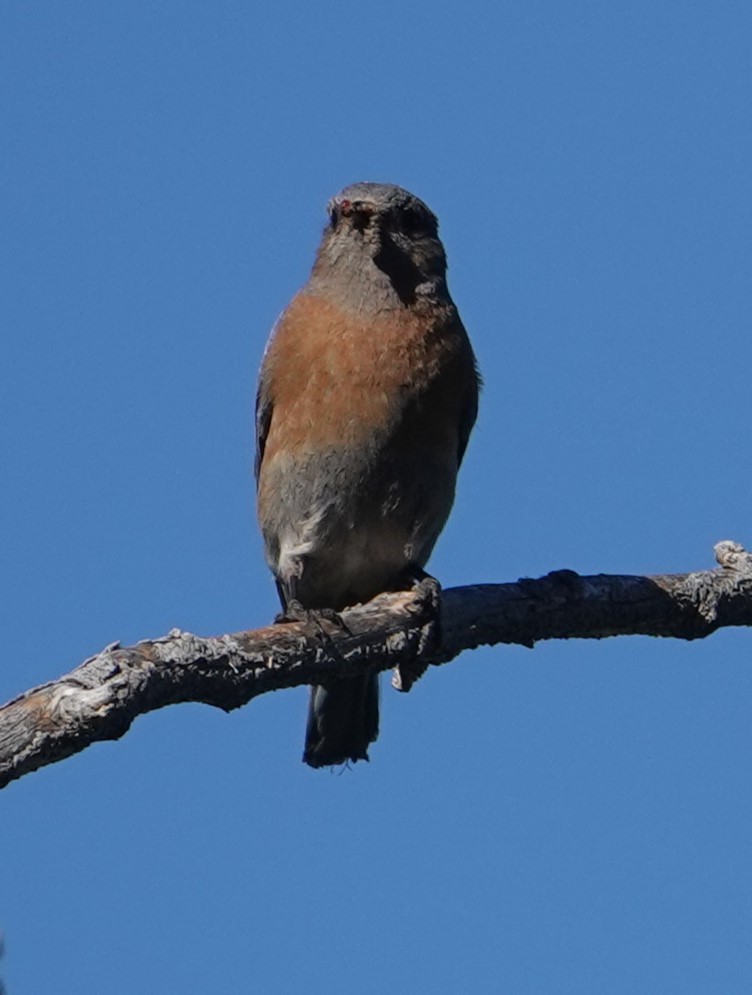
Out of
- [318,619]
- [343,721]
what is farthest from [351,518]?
[318,619]

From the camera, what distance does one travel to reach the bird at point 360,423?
24.3 feet

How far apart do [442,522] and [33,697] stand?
3444mm

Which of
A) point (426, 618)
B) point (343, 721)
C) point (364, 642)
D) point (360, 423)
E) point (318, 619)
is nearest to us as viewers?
point (318, 619)

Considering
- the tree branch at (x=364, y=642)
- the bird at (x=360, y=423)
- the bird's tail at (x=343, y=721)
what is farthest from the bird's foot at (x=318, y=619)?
the bird's tail at (x=343, y=721)

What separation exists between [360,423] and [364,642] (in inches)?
61.3

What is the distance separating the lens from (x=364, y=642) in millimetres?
6031

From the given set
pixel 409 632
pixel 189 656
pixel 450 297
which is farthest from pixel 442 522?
pixel 189 656

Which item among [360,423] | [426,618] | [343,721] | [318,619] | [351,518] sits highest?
[360,423]

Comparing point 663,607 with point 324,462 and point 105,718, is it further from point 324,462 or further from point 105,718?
point 105,718

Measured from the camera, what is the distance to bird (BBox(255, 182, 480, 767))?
291 inches

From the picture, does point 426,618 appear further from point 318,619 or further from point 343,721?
point 343,721

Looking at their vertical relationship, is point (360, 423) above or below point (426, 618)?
above

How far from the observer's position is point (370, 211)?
26.0 feet

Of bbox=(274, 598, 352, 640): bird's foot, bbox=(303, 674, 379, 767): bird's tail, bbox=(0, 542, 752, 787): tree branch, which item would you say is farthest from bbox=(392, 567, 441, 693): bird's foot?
bbox=(303, 674, 379, 767): bird's tail
